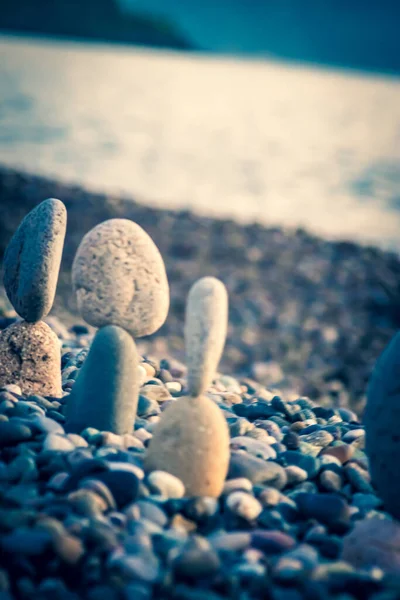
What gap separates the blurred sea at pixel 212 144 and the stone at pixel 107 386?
7840 mm

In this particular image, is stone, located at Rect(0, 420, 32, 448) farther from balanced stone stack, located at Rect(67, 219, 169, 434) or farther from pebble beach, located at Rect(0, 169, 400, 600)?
balanced stone stack, located at Rect(67, 219, 169, 434)

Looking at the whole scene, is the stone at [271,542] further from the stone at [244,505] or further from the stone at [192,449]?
the stone at [192,449]

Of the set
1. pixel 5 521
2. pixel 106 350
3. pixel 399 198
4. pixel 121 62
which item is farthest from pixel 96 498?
pixel 121 62

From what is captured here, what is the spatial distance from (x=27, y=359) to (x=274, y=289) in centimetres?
482

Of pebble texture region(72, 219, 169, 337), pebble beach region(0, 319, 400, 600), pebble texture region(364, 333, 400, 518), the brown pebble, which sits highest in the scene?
pebble texture region(72, 219, 169, 337)

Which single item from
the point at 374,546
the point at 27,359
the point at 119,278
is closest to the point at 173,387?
the point at 27,359

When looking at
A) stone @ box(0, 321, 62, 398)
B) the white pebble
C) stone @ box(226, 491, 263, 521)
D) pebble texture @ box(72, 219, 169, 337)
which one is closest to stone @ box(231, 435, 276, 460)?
stone @ box(226, 491, 263, 521)

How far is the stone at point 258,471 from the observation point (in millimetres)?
2602

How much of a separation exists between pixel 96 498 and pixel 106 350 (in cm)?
67

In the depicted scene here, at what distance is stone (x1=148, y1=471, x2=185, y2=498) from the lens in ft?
7.75

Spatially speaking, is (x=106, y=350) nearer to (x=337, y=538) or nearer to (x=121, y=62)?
(x=337, y=538)

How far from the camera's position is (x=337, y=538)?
7.59 feet

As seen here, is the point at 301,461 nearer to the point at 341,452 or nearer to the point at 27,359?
the point at 341,452

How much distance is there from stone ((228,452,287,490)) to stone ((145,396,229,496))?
13 centimetres
